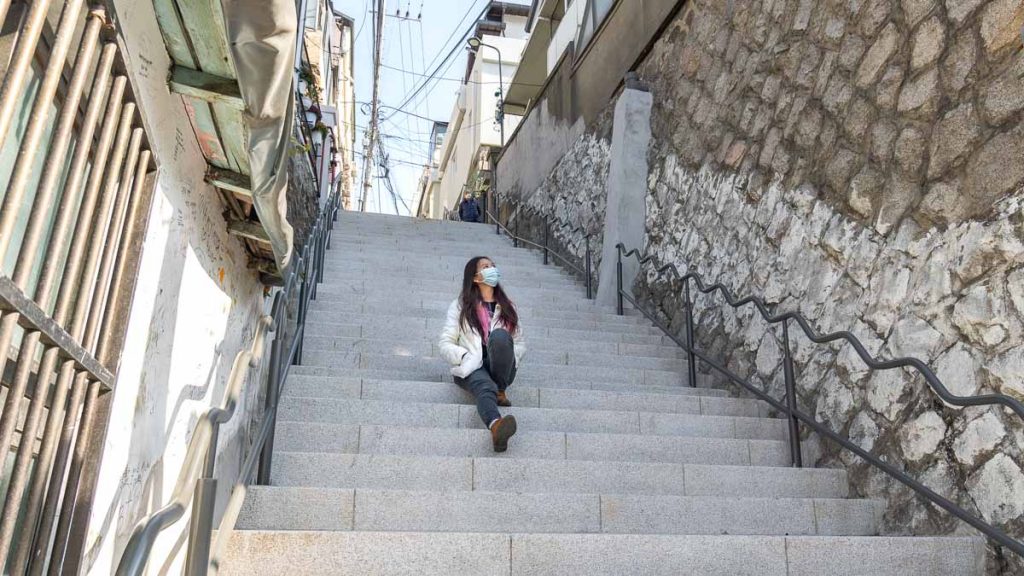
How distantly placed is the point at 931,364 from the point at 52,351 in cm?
326

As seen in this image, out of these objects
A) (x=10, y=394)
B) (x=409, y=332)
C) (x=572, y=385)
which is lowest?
(x=10, y=394)

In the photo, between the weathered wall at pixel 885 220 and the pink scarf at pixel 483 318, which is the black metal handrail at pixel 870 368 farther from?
the pink scarf at pixel 483 318

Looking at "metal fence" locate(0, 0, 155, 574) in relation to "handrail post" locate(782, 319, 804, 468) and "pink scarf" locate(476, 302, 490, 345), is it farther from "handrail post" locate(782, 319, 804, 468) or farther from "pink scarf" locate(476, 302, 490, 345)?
"handrail post" locate(782, 319, 804, 468)

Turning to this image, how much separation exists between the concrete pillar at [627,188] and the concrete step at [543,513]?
3806mm

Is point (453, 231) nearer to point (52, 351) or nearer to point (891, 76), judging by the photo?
point (891, 76)

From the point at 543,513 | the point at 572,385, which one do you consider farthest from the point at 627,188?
the point at 543,513

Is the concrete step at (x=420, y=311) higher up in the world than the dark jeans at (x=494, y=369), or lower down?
higher up

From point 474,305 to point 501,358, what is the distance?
37cm

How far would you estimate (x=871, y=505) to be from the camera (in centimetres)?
339

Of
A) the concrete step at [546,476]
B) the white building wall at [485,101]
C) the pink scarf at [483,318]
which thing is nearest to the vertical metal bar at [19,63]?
the concrete step at [546,476]

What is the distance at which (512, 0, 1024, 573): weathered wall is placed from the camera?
9.92 feet

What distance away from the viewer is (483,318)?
4109mm

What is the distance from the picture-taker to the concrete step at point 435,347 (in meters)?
4.94

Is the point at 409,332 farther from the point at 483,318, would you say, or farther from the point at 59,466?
the point at 59,466
